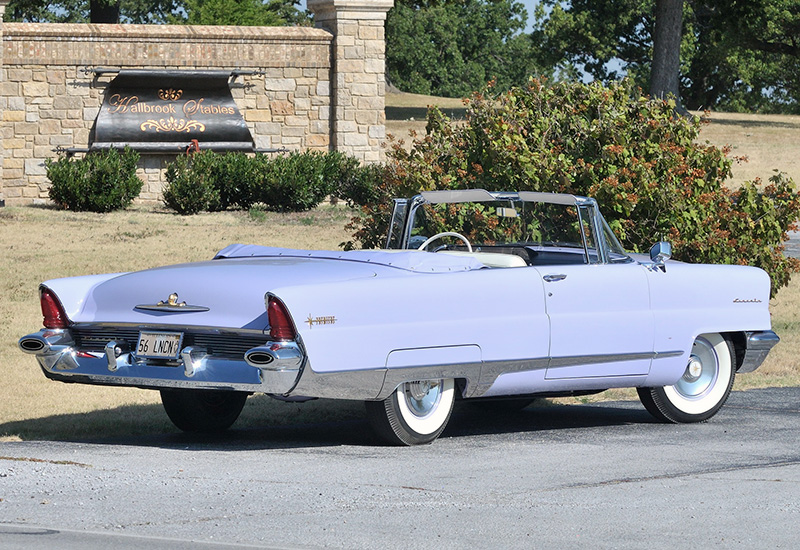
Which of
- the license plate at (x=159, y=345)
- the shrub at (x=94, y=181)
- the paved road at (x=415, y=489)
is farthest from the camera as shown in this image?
the shrub at (x=94, y=181)

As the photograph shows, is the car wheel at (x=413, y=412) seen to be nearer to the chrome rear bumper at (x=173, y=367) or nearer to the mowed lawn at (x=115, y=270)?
the chrome rear bumper at (x=173, y=367)

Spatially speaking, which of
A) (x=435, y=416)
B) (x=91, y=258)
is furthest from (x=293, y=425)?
(x=91, y=258)

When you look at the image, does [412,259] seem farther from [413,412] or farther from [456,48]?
[456,48]

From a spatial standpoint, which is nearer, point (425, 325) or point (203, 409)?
point (425, 325)

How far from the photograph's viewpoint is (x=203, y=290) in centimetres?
737

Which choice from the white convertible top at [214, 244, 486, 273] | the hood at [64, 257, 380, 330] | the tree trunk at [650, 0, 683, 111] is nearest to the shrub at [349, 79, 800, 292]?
the white convertible top at [214, 244, 486, 273]

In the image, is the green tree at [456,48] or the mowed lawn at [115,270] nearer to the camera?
the mowed lawn at [115,270]

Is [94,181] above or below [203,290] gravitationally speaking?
below

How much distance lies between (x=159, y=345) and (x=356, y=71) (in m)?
19.0

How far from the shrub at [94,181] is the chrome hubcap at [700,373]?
16.0m

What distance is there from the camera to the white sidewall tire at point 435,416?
304 inches

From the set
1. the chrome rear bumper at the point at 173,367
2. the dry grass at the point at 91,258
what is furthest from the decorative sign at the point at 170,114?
the chrome rear bumper at the point at 173,367

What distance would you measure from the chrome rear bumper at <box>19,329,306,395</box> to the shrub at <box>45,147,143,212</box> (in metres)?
16.0

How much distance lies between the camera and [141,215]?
76.5 ft
